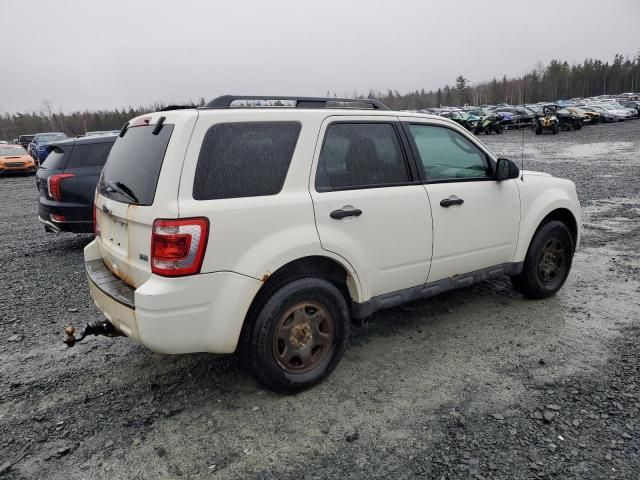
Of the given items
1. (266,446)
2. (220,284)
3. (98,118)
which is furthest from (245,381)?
(98,118)

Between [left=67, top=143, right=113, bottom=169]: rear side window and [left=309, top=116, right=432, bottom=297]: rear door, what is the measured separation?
533 cm

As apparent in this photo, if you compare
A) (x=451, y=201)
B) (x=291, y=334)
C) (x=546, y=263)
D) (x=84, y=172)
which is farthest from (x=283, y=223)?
(x=84, y=172)

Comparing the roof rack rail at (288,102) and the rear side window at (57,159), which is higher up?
the roof rack rail at (288,102)

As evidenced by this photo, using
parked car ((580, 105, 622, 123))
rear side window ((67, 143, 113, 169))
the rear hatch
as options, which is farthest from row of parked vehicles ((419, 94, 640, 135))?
the rear hatch

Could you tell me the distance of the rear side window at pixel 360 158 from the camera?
338 cm

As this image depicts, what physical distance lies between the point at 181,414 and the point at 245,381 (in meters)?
0.54

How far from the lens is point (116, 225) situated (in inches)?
132

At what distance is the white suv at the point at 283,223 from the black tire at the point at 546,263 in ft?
2.14

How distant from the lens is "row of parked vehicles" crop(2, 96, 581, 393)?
284 cm

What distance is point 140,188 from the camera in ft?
9.96

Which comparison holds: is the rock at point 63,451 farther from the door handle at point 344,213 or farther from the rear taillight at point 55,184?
the rear taillight at point 55,184

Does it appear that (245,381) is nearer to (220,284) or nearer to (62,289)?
(220,284)

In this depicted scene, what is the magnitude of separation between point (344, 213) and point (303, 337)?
913 mm

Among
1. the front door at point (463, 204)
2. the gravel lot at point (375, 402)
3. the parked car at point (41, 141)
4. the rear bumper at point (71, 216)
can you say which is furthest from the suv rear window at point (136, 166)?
the parked car at point (41, 141)
